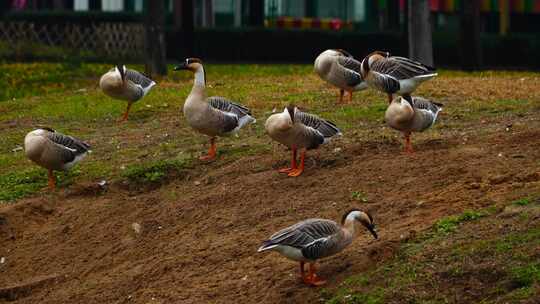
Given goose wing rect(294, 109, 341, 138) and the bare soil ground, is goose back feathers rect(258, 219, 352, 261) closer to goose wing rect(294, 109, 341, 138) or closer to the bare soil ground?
the bare soil ground

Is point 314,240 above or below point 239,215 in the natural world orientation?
above

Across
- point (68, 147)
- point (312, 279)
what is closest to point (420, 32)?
point (68, 147)

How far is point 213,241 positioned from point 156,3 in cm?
1393

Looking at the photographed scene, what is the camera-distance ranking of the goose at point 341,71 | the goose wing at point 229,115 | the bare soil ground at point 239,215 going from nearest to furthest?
1. the bare soil ground at point 239,215
2. the goose wing at point 229,115
3. the goose at point 341,71

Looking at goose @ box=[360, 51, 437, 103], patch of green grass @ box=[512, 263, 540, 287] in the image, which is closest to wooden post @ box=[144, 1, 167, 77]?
goose @ box=[360, 51, 437, 103]

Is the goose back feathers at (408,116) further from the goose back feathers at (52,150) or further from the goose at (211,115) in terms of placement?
the goose back feathers at (52,150)

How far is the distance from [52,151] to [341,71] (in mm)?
4435

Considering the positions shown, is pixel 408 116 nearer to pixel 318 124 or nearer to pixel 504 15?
pixel 318 124

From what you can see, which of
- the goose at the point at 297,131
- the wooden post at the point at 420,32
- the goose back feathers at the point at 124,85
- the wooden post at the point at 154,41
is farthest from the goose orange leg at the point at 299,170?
the wooden post at the point at 154,41

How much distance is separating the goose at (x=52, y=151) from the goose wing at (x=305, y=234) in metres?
4.74

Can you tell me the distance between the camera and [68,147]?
49.7 ft

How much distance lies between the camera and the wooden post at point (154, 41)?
84.4ft

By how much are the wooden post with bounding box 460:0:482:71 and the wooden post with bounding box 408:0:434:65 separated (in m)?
2.45

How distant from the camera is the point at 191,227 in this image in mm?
13250
